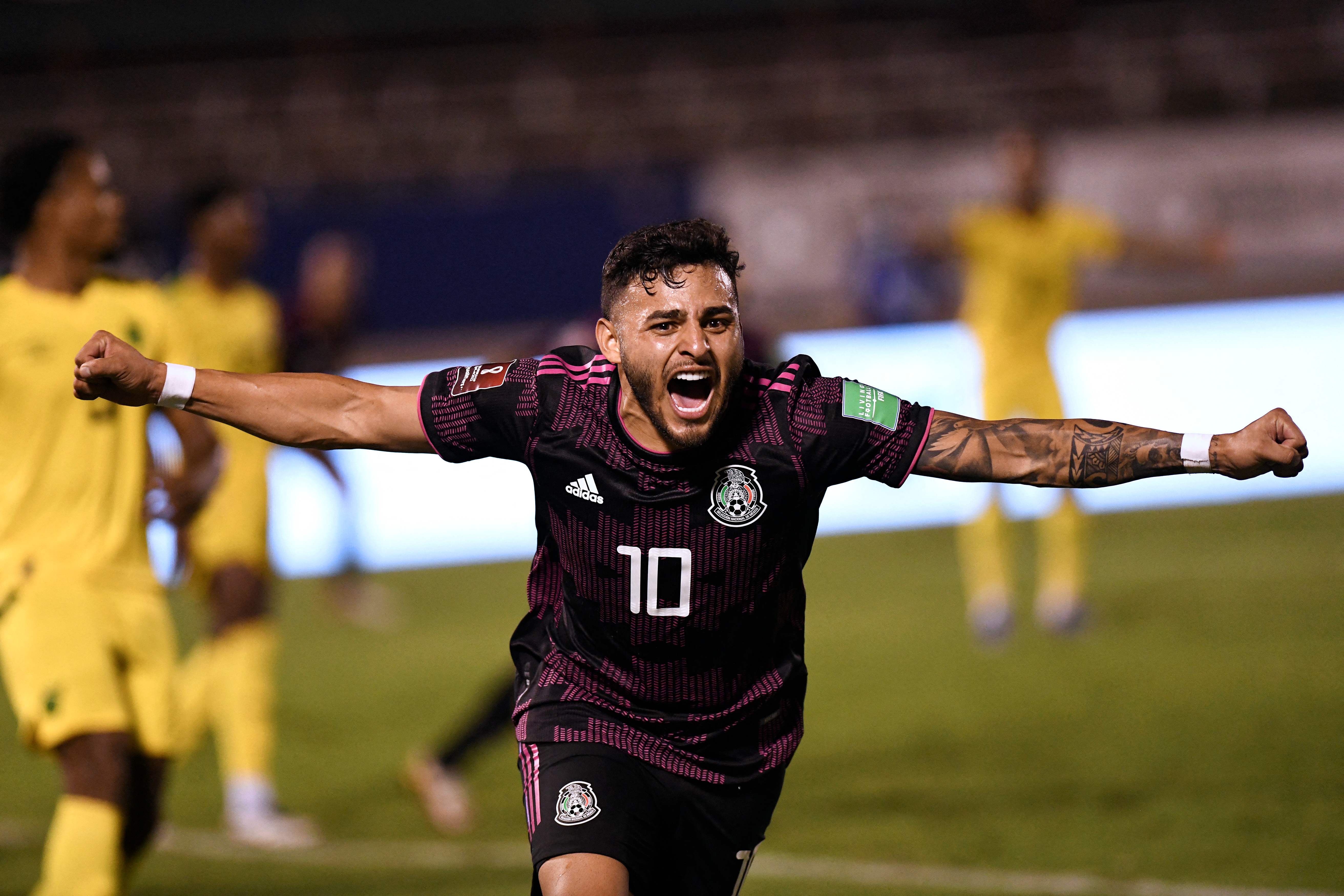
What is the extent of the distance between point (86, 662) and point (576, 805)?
173 centimetres

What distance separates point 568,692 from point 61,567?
1.78m

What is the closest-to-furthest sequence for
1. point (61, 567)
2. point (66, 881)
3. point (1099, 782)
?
point (66, 881) → point (61, 567) → point (1099, 782)

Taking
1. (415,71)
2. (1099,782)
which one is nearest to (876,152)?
(415,71)

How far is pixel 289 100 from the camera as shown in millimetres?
23359

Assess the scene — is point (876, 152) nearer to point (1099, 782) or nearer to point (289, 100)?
point (289, 100)

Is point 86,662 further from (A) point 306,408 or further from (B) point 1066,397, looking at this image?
(B) point 1066,397

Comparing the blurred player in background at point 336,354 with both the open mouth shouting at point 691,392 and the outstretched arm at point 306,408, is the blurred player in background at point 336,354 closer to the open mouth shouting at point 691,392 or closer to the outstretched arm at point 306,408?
the outstretched arm at point 306,408

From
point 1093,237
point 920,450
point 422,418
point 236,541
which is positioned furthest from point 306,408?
point 1093,237

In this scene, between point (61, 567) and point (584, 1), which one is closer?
point (61, 567)

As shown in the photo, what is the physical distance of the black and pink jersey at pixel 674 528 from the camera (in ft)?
11.7

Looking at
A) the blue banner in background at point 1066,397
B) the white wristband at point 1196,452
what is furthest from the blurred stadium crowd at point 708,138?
the white wristband at point 1196,452

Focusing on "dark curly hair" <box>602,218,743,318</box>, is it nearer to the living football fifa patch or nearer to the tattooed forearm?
the living football fifa patch

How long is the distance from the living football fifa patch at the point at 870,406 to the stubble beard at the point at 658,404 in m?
0.29

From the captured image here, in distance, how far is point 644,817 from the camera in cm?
352
